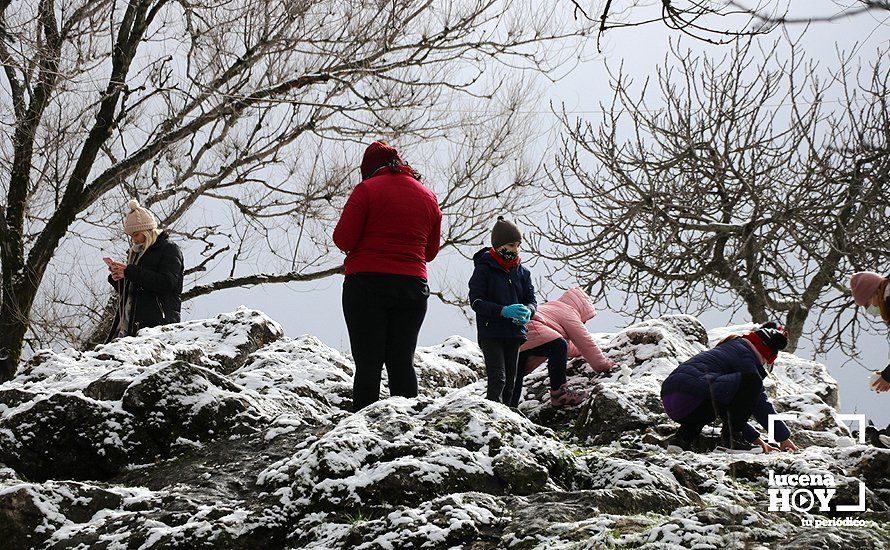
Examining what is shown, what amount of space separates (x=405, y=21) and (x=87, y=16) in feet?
15.5

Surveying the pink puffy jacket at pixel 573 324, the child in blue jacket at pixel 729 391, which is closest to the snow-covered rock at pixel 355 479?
the child in blue jacket at pixel 729 391

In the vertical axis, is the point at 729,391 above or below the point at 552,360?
below

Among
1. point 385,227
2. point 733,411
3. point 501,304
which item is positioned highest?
point 385,227

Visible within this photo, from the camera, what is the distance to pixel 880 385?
5945mm

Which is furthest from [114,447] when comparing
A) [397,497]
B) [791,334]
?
[791,334]

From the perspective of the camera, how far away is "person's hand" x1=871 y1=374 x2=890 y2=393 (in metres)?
5.93

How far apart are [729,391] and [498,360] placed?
173 centimetres

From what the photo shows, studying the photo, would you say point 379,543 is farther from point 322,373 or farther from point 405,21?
point 405,21

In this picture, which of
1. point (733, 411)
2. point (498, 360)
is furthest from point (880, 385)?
point (498, 360)

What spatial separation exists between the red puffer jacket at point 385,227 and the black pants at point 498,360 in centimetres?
129

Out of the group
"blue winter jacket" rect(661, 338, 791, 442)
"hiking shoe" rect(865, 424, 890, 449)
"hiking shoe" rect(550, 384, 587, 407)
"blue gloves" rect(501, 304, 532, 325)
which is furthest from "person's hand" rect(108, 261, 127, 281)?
"hiking shoe" rect(865, 424, 890, 449)

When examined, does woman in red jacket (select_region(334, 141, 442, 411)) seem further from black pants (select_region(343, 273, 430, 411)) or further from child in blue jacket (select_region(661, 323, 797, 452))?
child in blue jacket (select_region(661, 323, 797, 452))

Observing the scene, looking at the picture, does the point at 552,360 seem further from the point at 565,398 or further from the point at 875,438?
the point at 875,438

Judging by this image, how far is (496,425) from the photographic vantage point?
4188 millimetres
